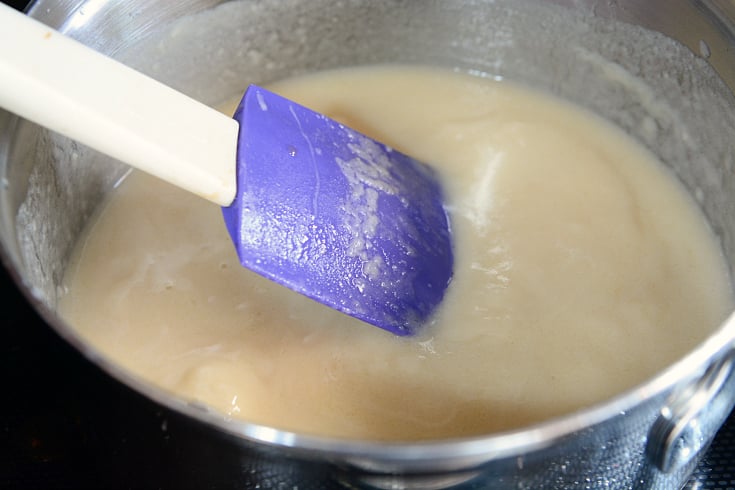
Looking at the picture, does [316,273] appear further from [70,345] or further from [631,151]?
[631,151]

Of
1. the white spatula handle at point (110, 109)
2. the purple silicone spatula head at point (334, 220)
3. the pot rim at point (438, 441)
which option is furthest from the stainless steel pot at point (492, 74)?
the purple silicone spatula head at point (334, 220)

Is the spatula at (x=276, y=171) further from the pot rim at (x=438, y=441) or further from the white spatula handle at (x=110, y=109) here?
the pot rim at (x=438, y=441)

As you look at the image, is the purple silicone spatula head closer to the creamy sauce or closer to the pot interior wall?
the creamy sauce

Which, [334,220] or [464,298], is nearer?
[334,220]

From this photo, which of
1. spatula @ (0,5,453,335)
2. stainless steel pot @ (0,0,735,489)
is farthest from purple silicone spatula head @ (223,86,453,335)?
stainless steel pot @ (0,0,735,489)

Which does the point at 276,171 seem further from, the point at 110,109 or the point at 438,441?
the point at 438,441

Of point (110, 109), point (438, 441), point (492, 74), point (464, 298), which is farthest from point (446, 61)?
point (438, 441)
